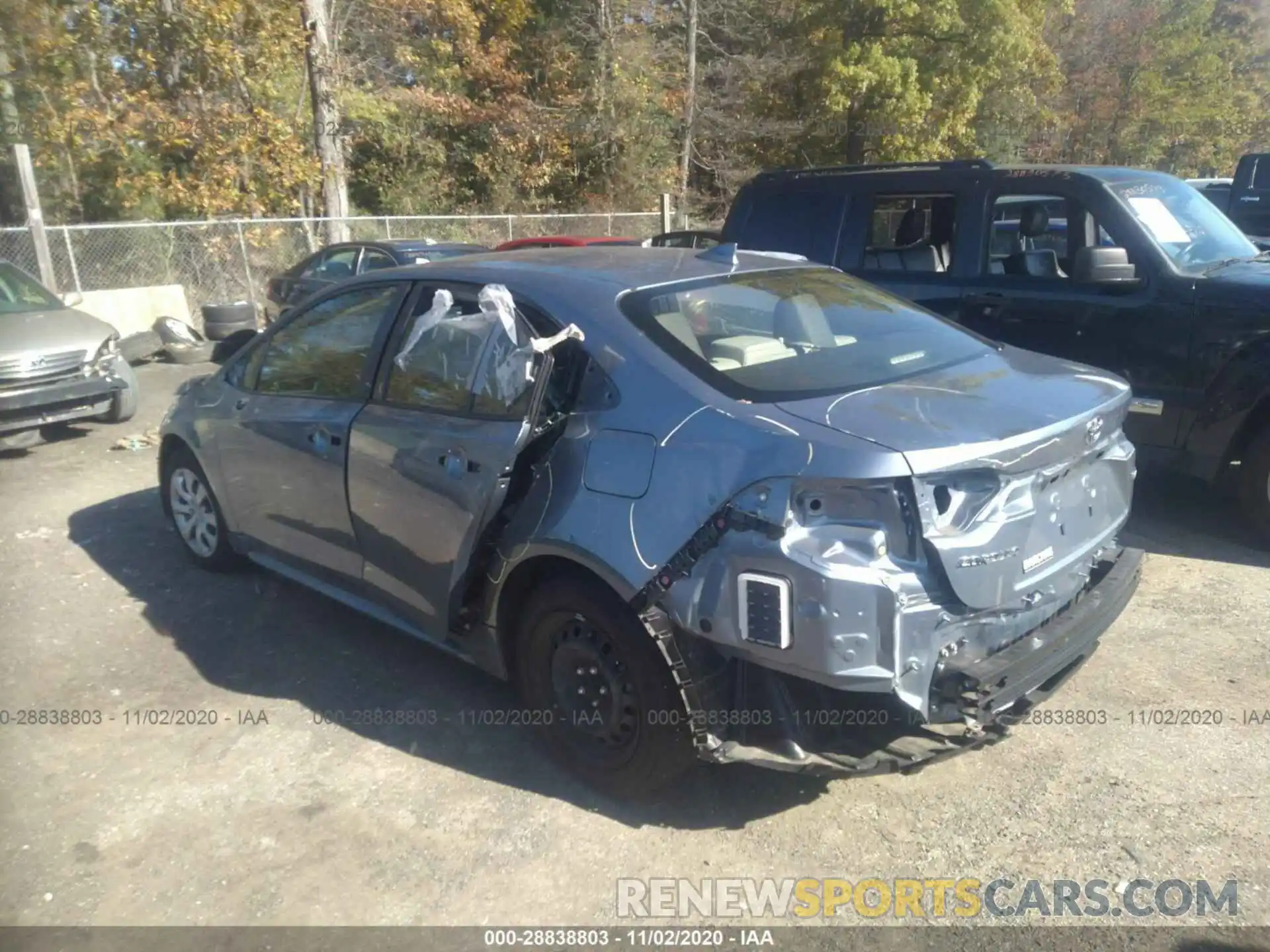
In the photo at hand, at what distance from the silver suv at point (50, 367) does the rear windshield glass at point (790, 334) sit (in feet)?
22.7

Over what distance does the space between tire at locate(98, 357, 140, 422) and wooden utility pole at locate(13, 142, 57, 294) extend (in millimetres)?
4678

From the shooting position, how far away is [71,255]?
14102 mm

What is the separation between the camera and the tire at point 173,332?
1304 cm

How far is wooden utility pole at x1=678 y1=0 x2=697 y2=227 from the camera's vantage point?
23969 mm

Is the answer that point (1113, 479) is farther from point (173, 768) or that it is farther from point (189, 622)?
point (189, 622)

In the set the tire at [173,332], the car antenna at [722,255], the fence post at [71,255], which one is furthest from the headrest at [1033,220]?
the fence post at [71,255]

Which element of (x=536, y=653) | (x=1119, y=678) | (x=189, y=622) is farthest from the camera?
(x=189, y=622)

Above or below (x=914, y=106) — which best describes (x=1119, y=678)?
below

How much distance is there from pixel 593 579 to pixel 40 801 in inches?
86.9

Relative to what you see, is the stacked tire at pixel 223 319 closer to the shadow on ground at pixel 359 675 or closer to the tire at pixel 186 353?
the tire at pixel 186 353

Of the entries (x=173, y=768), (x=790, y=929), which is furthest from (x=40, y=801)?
(x=790, y=929)

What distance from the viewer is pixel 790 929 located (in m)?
2.94

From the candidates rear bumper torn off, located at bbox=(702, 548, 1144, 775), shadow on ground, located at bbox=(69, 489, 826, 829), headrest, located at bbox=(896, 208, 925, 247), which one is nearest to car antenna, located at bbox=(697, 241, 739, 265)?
rear bumper torn off, located at bbox=(702, 548, 1144, 775)

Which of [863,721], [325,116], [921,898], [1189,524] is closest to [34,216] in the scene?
[325,116]
